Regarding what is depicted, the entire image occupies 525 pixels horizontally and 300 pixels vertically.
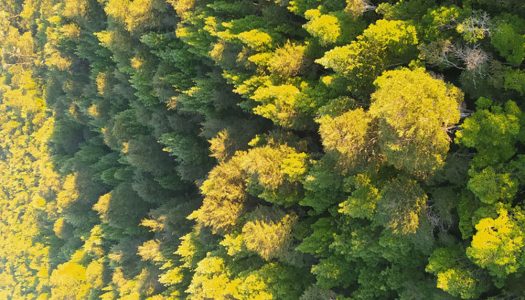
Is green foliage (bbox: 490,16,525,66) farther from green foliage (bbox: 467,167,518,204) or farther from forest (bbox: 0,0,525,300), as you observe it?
green foliage (bbox: 467,167,518,204)

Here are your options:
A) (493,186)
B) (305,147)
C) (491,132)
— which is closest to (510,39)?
(491,132)

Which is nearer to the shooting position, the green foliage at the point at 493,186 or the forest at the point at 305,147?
the green foliage at the point at 493,186

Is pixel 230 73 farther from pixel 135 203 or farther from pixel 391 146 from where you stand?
pixel 135 203

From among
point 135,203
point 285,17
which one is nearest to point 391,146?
point 285,17

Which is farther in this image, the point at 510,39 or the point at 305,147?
the point at 305,147

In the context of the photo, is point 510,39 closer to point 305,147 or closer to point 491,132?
point 491,132

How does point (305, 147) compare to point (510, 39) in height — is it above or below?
below

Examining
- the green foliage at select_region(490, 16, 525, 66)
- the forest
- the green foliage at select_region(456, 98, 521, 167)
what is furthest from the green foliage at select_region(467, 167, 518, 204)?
the green foliage at select_region(490, 16, 525, 66)

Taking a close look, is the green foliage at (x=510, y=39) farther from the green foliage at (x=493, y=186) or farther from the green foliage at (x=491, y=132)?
the green foliage at (x=493, y=186)

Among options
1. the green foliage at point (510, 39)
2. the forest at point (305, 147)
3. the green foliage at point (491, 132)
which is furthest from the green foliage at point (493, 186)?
the green foliage at point (510, 39)
